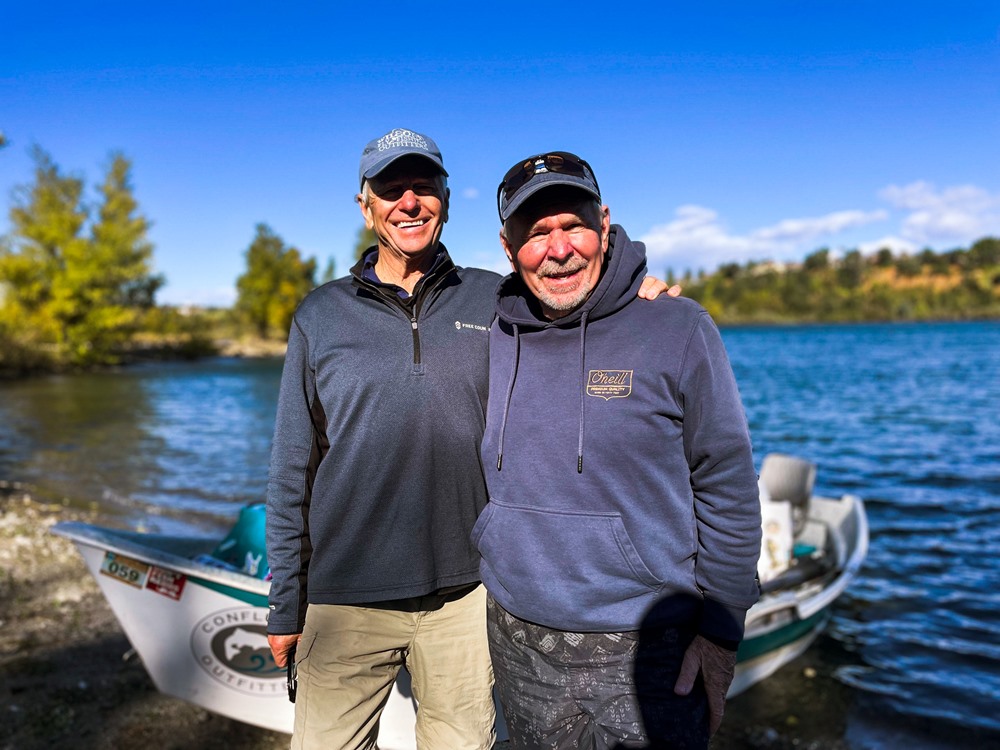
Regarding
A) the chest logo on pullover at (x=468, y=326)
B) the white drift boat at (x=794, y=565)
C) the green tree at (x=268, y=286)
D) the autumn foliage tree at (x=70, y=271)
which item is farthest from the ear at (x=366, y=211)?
the green tree at (x=268, y=286)

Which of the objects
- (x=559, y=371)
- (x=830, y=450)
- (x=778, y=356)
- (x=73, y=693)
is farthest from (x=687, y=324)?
(x=778, y=356)

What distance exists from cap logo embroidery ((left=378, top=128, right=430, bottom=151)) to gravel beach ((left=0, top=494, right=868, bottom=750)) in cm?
380

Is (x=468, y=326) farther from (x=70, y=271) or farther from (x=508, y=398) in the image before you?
(x=70, y=271)

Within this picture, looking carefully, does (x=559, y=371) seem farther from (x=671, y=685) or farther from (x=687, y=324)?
(x=671, y=685)

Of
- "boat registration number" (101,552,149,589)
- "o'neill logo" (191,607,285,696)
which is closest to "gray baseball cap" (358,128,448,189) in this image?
"o'neill logo" (191,607,285,696)

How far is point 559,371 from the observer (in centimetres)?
230

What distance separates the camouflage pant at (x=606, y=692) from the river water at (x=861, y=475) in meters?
4.96

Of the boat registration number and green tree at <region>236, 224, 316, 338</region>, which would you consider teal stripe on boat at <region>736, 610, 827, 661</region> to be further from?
green tree at <region>236, 224, 316, 338</region>

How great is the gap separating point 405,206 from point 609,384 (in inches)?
43.0

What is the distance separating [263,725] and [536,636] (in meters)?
2.92

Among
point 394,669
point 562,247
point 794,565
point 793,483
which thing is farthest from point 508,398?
point 793,483

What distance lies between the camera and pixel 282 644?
8.63ft

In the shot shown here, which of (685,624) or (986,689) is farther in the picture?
(986,689)

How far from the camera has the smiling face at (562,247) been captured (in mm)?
2328
